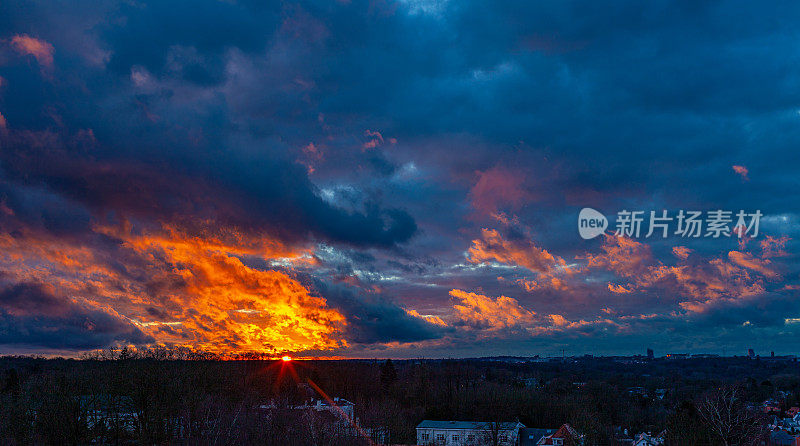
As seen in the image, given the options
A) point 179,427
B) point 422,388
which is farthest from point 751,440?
point 422,388

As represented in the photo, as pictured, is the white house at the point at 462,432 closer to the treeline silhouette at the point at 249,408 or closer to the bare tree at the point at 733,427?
the treeline silhouette at the point at 249,408

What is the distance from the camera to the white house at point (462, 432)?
257ft

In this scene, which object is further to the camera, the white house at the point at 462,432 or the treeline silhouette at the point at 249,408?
the white house at the point at 462,432

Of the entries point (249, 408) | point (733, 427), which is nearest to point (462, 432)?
point (249, 408)

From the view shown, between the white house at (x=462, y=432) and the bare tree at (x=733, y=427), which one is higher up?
the bare tree at (x=733, y=427)

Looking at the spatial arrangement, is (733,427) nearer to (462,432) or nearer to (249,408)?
(462,432)

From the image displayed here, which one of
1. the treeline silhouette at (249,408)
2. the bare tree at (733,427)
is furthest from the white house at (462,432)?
the bare tree at (733,427)

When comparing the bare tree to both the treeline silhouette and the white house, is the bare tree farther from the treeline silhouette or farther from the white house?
the white house

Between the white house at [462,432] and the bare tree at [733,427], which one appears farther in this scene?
the white house at [462,432]

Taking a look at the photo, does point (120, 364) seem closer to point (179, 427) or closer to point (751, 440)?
point (179, 427)

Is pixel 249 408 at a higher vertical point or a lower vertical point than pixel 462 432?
higher

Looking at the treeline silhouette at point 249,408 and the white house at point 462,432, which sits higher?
the treeline silhouette at point 249,408

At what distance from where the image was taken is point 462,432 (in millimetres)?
84875

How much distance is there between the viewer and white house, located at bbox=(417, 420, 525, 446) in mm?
78194
